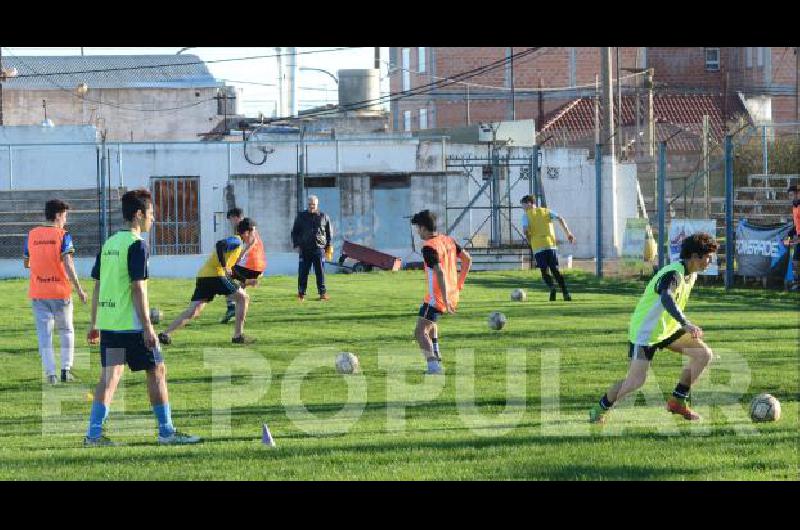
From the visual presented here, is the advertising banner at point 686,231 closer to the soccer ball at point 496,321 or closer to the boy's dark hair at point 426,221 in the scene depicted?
the soccer ball at point 496,321

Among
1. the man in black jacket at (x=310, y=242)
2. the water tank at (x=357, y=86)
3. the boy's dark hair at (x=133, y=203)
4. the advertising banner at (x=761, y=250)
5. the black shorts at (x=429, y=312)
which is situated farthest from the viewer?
the water tank at (x=357, y=86)

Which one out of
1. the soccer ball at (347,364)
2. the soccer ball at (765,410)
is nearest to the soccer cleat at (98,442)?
the soccer ball at (347,364)

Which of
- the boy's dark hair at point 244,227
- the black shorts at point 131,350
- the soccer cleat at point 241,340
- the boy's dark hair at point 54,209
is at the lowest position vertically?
the soccer cleat at point 241,340

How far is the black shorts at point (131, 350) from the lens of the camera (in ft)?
34.0

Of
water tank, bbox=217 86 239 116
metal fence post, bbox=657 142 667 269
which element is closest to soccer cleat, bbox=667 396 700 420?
metal fence post, bbox=657 142 667 269

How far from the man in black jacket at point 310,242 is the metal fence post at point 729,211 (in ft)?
25.3

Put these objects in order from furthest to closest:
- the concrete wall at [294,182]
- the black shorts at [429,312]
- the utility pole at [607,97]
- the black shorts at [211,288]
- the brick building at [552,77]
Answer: the brick building at [552,77] < the concrete wall at [294,182] < the utility pole at [607,97] < the black shorts at [211,288] < the black shorts at [429,312]

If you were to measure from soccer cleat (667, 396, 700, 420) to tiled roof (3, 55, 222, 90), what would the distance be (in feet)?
179

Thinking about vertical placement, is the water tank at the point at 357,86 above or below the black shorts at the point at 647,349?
above

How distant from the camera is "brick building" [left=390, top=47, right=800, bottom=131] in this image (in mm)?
→ 64938

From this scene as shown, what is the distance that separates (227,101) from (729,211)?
36.9 m

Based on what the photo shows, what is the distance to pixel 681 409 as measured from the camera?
A: 11695mm
